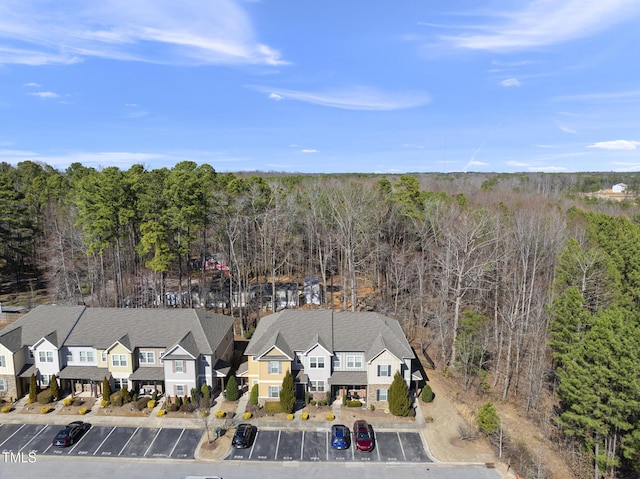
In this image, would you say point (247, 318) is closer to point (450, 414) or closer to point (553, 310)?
point (450, 414)

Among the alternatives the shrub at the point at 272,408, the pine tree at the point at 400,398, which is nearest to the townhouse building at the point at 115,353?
the shrub at the point at 272,408

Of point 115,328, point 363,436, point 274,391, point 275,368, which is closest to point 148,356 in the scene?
point 115,328

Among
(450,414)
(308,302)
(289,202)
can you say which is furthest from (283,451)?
(289,202)

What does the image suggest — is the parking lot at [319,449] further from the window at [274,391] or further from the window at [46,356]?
the window at [46,356]

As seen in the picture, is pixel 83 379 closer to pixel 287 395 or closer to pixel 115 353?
pixel 115 353

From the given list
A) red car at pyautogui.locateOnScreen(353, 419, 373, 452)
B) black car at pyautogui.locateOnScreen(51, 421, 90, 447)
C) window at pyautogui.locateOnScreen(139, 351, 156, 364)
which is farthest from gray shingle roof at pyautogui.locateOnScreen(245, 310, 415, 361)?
black car at pyautogui.locateOnScreen(51, 421, 90, 447)

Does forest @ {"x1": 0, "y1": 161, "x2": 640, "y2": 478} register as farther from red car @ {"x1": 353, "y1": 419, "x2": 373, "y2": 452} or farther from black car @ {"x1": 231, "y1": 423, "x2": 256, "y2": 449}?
black car @ {"x1": 231, "y1": 423, "x2": 256, "y2": 449}
